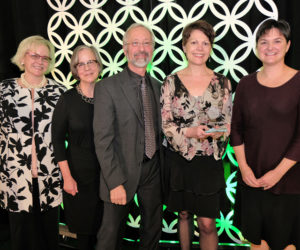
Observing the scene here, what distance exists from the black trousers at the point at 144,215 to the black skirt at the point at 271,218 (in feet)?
2.01

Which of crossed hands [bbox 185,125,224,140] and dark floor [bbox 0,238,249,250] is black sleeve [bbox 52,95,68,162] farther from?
dark floor [bbox 0,238,249,250]

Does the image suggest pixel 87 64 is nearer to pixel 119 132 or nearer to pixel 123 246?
pixel 119 132

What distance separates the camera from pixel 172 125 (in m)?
1.93

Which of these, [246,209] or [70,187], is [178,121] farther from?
[70,187]

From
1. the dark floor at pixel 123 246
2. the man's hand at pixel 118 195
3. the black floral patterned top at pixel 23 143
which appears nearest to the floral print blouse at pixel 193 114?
the man's hand at pixel 118 195

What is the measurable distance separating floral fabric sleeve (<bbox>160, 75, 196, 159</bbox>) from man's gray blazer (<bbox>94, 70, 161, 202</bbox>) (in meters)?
0.17

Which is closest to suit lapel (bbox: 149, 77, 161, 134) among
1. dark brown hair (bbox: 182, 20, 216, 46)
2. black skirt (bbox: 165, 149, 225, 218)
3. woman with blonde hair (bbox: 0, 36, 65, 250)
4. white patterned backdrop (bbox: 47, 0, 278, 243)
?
black skirt (bbox: 165, 149, 225, 218)

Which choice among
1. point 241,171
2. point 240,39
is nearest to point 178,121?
point 241,171

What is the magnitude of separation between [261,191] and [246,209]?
0.17 metres

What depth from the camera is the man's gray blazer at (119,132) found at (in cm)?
192

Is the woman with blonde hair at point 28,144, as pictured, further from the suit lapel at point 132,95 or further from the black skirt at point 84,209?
the suit lapel at point 132,95

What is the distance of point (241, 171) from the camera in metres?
1.92

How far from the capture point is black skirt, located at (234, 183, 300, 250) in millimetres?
1812

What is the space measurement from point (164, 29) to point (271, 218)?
6.00ft
